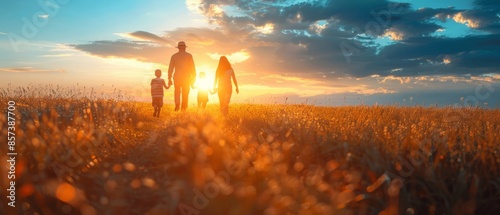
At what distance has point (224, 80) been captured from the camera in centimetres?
1521

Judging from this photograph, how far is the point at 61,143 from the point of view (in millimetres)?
5859

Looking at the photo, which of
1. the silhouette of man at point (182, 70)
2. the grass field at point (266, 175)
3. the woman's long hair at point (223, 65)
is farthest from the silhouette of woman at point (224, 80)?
the grass field at point (266, 175)

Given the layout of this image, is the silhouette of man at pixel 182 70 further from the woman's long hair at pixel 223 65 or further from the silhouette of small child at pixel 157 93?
the woman's long hair at pixel 223 65

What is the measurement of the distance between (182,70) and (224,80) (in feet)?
8.26

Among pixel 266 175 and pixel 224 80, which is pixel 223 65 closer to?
pixel 224 80

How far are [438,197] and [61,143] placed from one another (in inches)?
194

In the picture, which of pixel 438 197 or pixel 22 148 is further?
pixel 22 148

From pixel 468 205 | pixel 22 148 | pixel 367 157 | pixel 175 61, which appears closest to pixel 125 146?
pixel 22 148

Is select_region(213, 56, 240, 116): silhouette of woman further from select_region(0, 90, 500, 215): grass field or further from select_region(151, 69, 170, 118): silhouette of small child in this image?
select_region(0, 90, 500, 215): grass field

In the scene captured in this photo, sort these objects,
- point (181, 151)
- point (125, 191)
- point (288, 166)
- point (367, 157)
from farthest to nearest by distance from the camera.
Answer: point (181, 151) → point (288, 166) → point (367, 157) → point (125, 191)

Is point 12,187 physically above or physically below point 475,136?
below

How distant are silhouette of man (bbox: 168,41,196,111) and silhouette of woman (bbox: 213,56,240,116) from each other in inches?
79.3

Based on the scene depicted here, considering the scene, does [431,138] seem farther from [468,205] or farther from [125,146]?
[125,146]

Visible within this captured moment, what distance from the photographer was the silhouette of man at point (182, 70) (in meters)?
16.8
